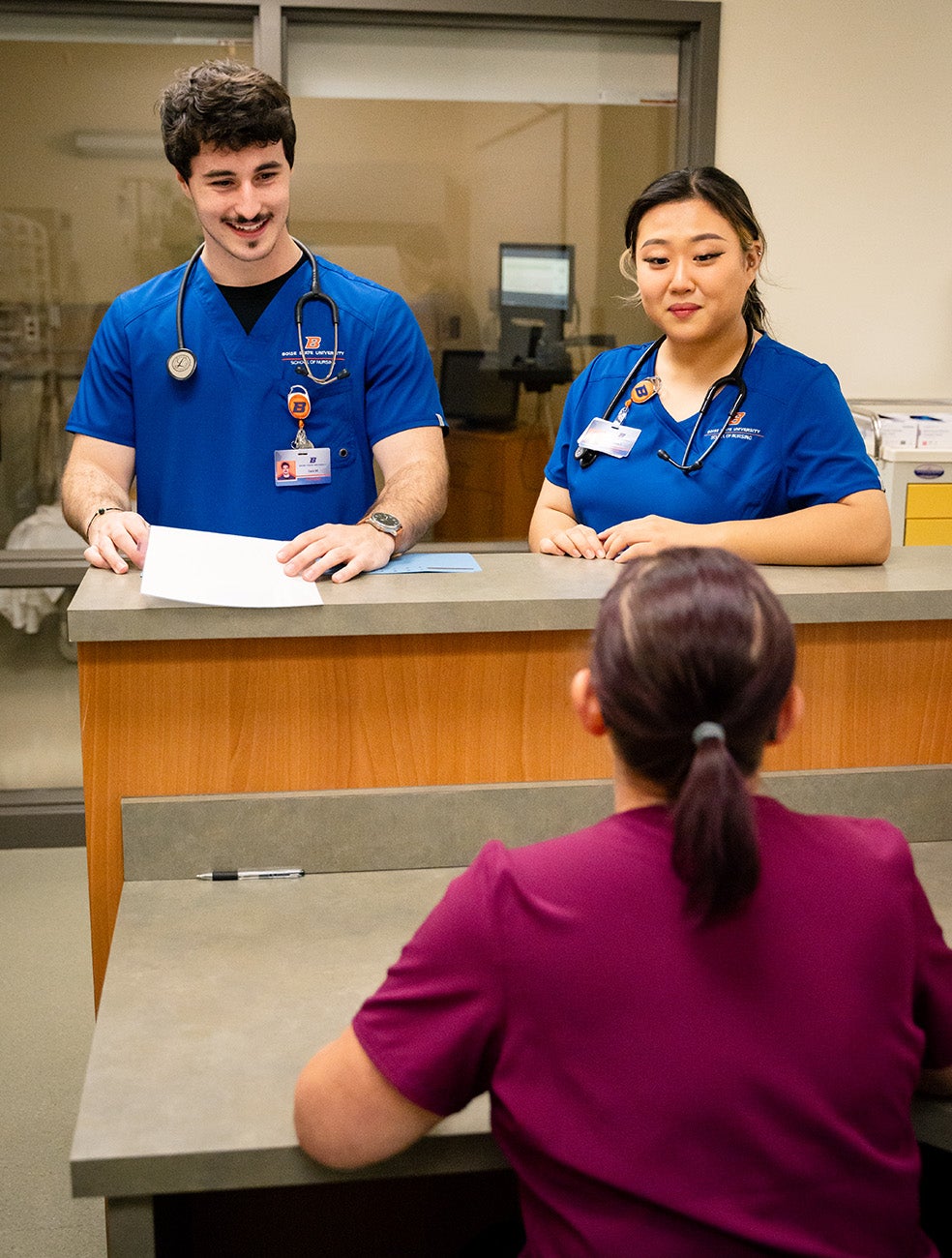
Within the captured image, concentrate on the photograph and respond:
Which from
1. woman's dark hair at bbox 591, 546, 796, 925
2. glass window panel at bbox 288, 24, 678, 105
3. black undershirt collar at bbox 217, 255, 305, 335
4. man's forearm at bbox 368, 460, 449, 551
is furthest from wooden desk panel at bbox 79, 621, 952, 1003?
glass window panel at bbox 288, 24, 678, 105

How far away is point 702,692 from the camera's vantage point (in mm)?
799

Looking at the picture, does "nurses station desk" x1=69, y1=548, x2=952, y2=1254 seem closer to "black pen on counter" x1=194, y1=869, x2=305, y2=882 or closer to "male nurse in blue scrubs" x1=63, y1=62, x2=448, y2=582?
"black pen on counter" x1=194, y1=869, x2=305, y2=882

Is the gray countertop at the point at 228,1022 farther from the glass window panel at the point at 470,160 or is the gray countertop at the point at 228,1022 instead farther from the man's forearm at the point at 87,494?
the glass window panel at the point at 470,160

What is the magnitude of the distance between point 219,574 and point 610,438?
748 mm

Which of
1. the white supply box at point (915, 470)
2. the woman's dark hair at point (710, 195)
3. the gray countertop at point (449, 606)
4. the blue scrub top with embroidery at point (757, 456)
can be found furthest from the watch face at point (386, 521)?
the white supply box at point (915, 470)

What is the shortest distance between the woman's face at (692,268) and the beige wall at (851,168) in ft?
5.66

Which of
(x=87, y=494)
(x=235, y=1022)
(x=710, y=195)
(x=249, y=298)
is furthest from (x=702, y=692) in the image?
(x=249, y=298)

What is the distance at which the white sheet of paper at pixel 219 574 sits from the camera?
4.46ft

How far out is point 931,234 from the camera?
348cm

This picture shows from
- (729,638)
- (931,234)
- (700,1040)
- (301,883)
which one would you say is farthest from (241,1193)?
(931,234)

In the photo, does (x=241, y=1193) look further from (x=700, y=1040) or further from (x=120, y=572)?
(x=700, y=1040)

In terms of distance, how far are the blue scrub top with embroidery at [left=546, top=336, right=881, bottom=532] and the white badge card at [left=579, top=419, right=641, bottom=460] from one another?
11 millimetres

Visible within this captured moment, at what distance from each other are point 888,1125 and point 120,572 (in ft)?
3.53

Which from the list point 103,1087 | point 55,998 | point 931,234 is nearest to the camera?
point 103,1087
